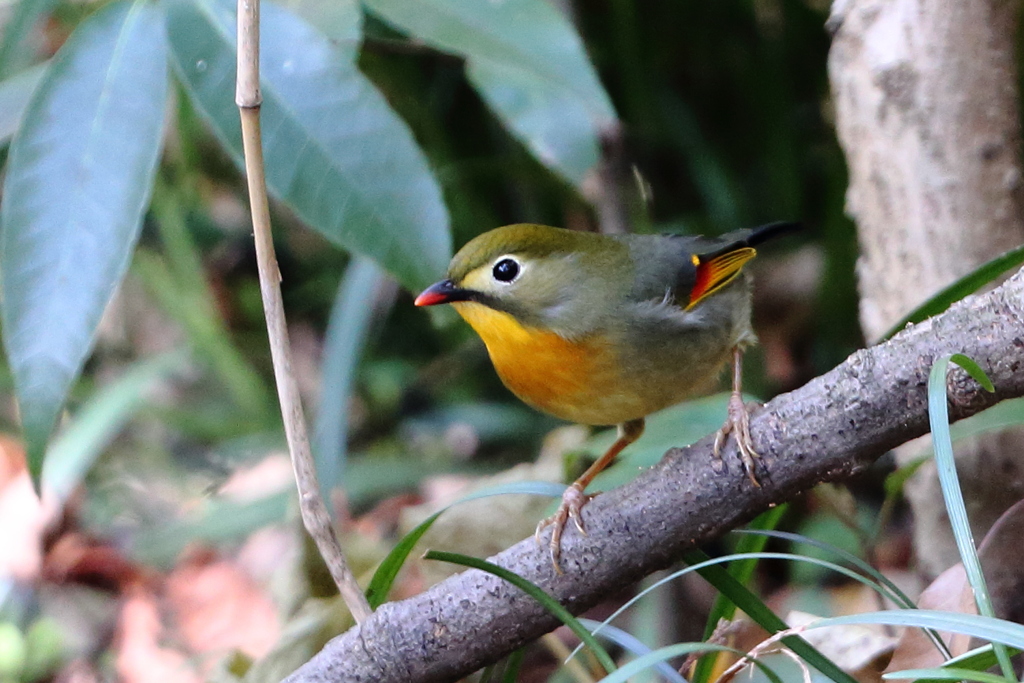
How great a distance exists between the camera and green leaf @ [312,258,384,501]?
336 centimetres

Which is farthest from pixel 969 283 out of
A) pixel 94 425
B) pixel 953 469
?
pixel 94 425

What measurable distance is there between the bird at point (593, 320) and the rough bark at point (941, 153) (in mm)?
359

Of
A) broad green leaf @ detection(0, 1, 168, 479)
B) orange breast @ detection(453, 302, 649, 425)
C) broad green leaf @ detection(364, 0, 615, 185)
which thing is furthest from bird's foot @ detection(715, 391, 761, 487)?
broad green leaf @ detection(0, 1, 168, 479)

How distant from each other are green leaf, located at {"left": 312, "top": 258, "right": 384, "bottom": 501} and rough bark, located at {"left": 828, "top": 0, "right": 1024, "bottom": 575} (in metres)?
1.74

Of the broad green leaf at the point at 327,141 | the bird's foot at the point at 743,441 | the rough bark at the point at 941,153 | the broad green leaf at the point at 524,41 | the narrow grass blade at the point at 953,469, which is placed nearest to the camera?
the narrow grass blade at the point at 953,469

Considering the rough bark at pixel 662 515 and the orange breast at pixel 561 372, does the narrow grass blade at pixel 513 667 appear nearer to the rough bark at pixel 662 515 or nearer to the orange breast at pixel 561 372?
the rough bark at pixel 662 515

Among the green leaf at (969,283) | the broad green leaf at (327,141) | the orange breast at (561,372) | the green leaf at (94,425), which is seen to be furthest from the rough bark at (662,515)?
the green leaf at (94,425)

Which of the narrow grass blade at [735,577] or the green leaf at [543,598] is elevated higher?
the green leaf at [543,598]

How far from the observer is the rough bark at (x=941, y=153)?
8.39ft

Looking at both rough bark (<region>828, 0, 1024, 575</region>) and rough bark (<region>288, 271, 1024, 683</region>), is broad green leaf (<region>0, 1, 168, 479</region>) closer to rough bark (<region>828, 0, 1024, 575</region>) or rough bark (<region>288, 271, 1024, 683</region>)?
rough bark (<region>288, 271, 1024, 683</region>)

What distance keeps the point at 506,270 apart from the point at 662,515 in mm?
923

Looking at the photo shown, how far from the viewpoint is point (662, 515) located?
169 cm

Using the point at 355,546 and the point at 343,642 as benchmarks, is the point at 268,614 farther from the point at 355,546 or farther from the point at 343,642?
the point at 343,642

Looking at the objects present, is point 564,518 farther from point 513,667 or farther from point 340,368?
point 340,368
